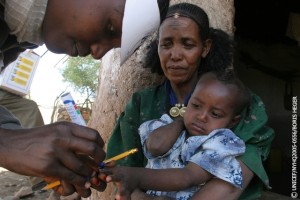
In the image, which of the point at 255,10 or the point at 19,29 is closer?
the point at 19,29

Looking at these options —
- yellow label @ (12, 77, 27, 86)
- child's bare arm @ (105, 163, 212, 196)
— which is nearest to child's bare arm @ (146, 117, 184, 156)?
child's bare arm @ (105, 163, 212, 196)

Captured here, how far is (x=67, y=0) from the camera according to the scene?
4.39 ft

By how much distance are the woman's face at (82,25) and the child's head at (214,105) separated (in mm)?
522

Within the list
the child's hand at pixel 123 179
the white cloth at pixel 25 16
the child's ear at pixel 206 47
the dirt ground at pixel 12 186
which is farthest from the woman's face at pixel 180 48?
the dirt ground at pixel 12 186

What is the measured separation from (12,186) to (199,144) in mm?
→ 3909

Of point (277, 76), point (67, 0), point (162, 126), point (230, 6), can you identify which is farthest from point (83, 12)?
point (277, 76)

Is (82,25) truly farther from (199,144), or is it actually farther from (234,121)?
(234,121)

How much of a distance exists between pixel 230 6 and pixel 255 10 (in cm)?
284

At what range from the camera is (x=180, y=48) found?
199 centimetres

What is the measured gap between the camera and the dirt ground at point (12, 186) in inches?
186

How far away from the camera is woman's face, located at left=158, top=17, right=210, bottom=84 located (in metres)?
1.99

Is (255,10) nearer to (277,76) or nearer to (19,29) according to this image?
(277,76)

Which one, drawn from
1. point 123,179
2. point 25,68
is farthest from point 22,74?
point 123,179

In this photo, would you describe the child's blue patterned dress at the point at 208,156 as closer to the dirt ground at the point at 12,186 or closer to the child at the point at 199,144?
the child at the point at 199,144
